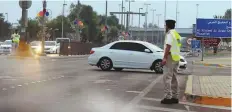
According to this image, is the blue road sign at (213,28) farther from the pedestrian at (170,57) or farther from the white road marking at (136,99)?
the pedestrian at (170,57)

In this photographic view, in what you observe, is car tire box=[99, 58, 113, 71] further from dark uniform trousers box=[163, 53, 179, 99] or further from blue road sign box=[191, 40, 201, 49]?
blue road sign box=[191, 40, 201, 49]

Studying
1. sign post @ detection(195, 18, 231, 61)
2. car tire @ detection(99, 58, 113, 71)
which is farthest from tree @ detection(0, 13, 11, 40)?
car tire @ detection(99, 58, 113, 71)

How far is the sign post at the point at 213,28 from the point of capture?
33.2m

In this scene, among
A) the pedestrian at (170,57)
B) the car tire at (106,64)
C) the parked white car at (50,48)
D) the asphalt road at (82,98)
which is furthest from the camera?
the parked white car at (50,48)

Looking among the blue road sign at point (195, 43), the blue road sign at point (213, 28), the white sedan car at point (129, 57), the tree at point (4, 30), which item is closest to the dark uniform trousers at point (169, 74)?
the white sedan car at point (129, 57)

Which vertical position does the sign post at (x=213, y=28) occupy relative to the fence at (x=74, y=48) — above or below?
above

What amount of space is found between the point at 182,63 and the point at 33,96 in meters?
11.3

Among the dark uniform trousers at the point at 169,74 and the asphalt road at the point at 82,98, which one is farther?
the dark uniform trousers at the point at 169,74

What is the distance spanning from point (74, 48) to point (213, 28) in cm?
1595

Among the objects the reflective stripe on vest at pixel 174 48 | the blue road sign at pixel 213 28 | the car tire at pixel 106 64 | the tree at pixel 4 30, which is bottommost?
the car tire at pixel 106 64

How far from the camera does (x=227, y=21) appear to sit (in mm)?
33375

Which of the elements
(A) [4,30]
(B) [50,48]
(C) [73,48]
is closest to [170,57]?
(C) [73,48]

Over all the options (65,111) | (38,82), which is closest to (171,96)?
(65,111)

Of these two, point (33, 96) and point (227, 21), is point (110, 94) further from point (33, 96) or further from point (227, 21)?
point (227, 21)
